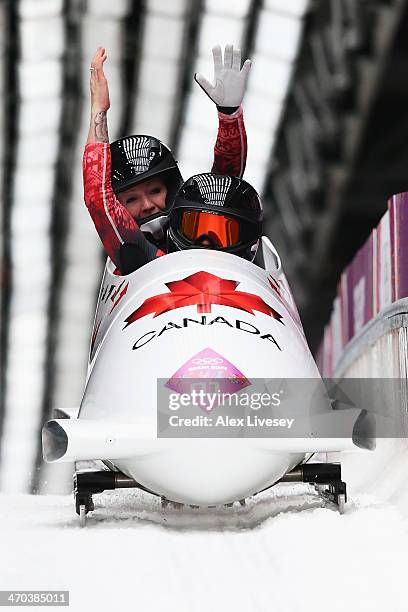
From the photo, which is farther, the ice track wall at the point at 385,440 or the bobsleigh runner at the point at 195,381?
the ice track wall at the point at 385,440

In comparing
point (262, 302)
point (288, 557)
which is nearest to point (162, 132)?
point (262, 302)

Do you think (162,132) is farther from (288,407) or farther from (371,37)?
(288,407)

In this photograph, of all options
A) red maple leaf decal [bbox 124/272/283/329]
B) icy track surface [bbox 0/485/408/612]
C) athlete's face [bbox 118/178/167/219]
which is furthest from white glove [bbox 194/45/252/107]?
icy track surface [bbox 0/485/408/612]

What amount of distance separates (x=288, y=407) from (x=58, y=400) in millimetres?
14323

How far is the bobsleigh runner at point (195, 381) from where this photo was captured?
3.13 metres

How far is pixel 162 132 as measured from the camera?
10594 mm

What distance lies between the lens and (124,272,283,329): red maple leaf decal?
3.48 metres

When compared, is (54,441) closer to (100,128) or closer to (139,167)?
(100,128)

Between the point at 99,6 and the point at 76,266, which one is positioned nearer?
the point at 99,6

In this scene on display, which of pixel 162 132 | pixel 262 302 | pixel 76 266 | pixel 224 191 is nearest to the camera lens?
pixel 262 302

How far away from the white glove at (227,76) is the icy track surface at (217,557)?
1.81 meters

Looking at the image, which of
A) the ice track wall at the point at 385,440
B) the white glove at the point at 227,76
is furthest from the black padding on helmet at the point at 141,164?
the ice track wall at the point at 385,440

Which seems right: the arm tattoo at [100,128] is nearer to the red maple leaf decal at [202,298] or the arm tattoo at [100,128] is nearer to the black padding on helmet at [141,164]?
the black padding on helmet at [141,164]

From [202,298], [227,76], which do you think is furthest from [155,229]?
[202,298]
